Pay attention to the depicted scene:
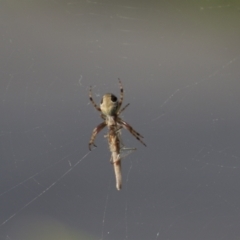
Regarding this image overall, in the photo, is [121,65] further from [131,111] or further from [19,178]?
[19,178]

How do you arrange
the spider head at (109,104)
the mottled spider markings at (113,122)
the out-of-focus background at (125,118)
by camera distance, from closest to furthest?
the mottled spider markings at (113,122) → the spider head at (109,104) → the out-of-focus background at (125,118)

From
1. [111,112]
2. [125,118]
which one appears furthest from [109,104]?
[125,118]

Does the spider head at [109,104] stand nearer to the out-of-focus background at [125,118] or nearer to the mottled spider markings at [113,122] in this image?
the mottled spider markings at [113,122]

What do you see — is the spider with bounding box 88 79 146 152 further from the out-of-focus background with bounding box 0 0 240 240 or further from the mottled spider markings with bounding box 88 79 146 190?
the out-of-focus background with bounding box 0 0 240 240

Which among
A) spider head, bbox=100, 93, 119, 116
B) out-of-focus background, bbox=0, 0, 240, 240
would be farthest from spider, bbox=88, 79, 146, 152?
out-of-focus background, bbox=0, 0, 240, 240

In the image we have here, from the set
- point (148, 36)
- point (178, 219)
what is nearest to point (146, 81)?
point (148, 36)

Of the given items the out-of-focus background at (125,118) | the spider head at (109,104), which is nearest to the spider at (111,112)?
the spider head at (109,104)

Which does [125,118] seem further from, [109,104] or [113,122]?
[109,104]
